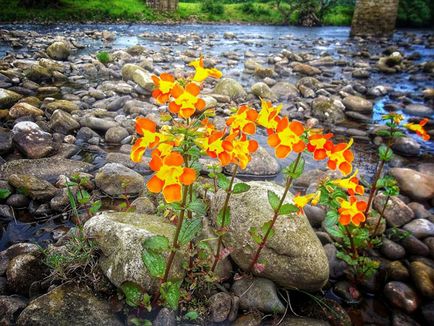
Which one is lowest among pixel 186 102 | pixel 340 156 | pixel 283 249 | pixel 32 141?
pixel 283 249

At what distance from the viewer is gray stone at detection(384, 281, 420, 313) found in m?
3.24

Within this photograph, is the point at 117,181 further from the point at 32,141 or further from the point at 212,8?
the point at 212,8

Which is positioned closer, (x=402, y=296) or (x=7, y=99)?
(x=402, y=296)

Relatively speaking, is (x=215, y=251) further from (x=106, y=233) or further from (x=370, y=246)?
(x=370, y=246)

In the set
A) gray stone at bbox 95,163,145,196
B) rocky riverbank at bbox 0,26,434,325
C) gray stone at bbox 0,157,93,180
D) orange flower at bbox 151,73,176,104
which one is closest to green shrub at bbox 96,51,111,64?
rocky riverbank at bbox 0,26,434,325

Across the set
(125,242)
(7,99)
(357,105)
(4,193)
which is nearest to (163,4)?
(357,105)

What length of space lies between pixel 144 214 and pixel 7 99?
17.5 ft

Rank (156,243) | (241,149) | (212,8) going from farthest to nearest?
(212,8) < (156,243) < (241,149)

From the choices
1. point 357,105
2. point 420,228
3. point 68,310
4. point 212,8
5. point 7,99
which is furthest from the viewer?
point 212,8

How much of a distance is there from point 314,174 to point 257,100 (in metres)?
4.05

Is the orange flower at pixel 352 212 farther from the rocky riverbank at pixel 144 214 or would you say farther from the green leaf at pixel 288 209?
the rocky riverbank at pixel 144 214

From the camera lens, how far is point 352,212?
2859mm

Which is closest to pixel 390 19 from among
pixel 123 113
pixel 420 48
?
pixel 420 48

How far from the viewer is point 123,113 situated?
299 inches
